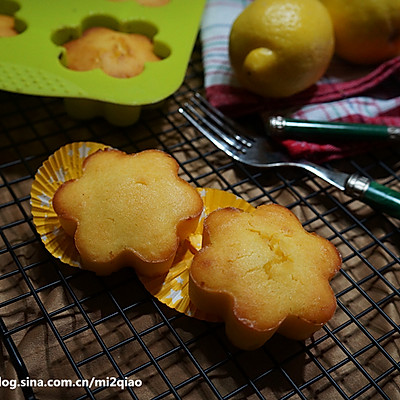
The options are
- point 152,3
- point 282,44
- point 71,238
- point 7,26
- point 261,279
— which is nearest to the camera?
point 261,279

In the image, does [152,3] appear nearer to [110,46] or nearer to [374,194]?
[110,46]

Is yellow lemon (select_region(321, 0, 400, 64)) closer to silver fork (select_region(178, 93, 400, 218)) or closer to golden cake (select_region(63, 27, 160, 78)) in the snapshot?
silver fork (select_region(178, 93, 400, 218))

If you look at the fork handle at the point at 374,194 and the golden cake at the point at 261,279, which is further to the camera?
the fork handle at the point at 374,194

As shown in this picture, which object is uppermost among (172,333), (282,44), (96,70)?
(282,44)

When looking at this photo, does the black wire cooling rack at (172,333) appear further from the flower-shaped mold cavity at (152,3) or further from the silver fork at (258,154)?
the flower-shaped mold cavity at (152,3)

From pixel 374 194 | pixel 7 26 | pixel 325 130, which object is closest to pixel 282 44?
pixel 325 130

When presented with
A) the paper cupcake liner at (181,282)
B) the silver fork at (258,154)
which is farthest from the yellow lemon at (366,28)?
the paper cupcake liner at (181,282)
